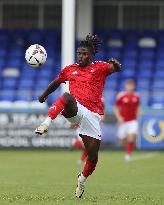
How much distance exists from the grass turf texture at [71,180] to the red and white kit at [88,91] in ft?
3.29

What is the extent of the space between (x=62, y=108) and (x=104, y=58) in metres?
19.0

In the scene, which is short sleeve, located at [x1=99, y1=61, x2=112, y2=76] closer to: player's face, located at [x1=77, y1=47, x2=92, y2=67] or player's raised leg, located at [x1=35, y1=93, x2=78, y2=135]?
player's face, located at [x1=77, y1=47, x2=92, y2=67]

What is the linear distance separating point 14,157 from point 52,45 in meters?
9.68

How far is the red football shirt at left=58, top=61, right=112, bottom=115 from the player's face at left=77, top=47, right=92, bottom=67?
95 millimetres

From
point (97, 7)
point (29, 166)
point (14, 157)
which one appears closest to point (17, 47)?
point (97, 7)

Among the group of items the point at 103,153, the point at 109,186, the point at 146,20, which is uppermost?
the point at 146,20

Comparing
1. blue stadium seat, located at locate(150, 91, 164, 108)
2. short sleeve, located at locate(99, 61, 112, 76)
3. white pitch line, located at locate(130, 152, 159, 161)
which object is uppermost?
short sleeve, located at locate(99, 61, 112, 76)

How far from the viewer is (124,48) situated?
29.8 metres

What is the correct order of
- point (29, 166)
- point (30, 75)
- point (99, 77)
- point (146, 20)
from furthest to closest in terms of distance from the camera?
1. point (146, 20)
2. point (30, 75)
3. point (29, 166)
4. point (99, 77)

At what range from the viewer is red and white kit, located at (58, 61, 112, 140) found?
10758 millimetres

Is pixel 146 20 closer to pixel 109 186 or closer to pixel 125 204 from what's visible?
pixel 109 186

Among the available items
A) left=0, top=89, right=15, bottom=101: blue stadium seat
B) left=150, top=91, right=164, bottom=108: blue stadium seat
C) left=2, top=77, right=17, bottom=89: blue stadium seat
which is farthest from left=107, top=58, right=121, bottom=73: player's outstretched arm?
left=2, top=77, right=17, bottom=89: blue stadium seat

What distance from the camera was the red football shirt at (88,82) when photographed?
10.8 meters

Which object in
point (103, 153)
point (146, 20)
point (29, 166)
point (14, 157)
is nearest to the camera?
point (29, 166)
